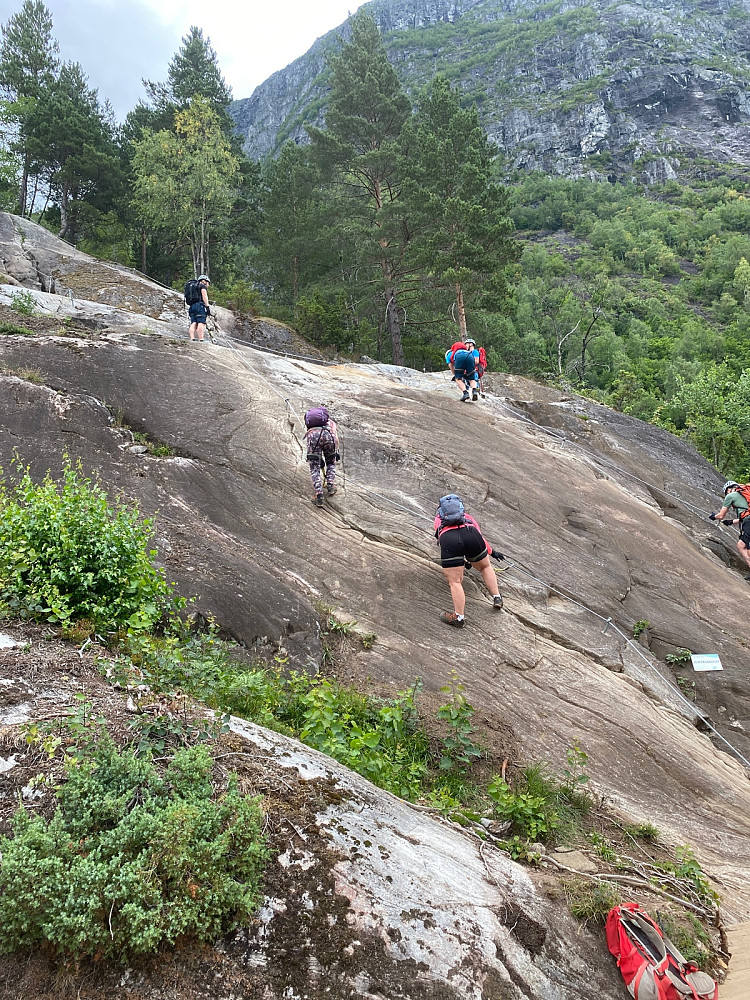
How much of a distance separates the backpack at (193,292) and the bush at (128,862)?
13.2m

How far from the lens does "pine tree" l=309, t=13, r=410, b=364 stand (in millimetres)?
27422

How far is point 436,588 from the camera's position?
8.27 meters

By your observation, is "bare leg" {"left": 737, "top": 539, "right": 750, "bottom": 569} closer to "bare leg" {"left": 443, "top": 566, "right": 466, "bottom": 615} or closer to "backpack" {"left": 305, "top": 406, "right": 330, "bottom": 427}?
"bare leg" {"left": 443, "top": 566, "right": 466, "bottom": 615}

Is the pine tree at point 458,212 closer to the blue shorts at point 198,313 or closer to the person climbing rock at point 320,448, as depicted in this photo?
the blue shorts at point 198,313

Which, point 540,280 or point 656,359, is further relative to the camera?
point 540,280

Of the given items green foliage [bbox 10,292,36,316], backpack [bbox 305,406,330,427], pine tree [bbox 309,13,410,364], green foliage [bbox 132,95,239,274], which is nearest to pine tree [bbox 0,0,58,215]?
green foliage [bbox 132,95,239,274]

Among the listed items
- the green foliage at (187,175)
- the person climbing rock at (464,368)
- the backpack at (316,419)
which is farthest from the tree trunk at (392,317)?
the backpack at (316,419)

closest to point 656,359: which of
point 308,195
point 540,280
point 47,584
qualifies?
point 540,280

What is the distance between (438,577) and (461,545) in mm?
818

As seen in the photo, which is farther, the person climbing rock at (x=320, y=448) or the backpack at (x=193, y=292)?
the backpack at (x=193, y=292)

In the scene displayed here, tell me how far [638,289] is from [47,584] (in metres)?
99.9

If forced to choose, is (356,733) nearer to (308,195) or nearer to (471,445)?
(471,445)

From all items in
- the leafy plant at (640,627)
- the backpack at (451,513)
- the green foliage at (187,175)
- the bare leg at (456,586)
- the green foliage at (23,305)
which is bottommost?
the leafy plant at (640,627)

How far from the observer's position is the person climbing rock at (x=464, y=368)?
1486cm
